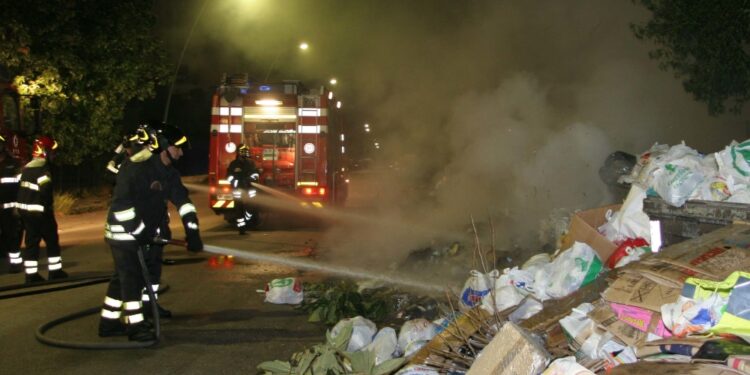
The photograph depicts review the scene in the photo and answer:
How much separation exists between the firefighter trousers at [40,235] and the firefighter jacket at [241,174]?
153 inches

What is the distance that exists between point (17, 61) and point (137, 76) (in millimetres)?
3217

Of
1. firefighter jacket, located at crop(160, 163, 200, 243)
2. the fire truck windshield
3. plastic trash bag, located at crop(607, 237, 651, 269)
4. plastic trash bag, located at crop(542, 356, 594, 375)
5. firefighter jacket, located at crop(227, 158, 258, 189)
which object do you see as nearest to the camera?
plastic trash bag, located at crop(542, 356, 594, 375)

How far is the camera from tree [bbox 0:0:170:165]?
11.8 meters

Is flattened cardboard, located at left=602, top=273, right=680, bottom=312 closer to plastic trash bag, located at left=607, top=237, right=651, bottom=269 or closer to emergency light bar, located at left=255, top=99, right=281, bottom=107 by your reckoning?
plastic trash bag, located at left=607, top=237, right=651, bottom=269

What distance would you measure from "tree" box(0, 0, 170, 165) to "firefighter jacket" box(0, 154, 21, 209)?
4.27 meters

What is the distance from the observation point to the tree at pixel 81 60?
11797 mm

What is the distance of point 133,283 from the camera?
4699 mm

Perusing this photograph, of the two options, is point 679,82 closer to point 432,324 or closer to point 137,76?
point 432,324

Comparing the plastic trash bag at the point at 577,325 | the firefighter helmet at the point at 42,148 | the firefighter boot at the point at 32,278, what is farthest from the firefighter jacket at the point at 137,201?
the plastic trash bag at the point at 577,325

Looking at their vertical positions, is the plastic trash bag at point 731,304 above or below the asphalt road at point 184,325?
above

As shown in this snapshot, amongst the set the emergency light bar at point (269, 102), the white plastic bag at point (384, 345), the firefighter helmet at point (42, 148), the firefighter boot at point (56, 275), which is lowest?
the firefighter boot at point (56, 275)

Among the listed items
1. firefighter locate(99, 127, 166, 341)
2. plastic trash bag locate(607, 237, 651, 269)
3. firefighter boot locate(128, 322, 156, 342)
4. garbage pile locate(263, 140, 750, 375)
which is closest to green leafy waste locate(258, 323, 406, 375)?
garbage pile locate(263, 140, 750, 375)

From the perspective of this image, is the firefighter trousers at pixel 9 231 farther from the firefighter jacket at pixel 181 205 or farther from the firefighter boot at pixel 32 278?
the firefighter jacket at pixel 181 205

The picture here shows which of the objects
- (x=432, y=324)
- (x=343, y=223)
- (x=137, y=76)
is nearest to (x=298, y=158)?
(x=343, y=223)
